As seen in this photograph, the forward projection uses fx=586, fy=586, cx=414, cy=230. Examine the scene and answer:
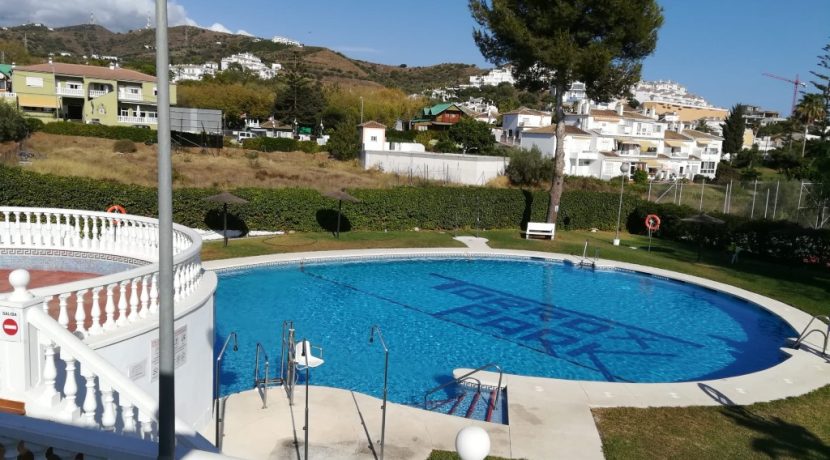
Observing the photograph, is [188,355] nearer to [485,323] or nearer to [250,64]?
[485,323]

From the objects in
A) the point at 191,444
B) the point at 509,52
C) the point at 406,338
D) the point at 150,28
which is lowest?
the point at 406,338

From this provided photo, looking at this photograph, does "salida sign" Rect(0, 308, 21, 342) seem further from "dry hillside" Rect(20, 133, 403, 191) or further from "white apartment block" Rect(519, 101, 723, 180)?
"white apartment block" Rect(519, 101, 723, 180)

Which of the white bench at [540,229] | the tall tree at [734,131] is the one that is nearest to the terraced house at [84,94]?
the white bench at [540,229]

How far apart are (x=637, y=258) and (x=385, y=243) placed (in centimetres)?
1062

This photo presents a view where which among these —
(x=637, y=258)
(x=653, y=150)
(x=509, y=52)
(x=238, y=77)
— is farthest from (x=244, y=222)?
(x=238, y=77)

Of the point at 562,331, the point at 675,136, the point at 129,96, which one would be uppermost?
the point at 129,96

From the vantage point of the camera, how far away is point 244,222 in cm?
2488

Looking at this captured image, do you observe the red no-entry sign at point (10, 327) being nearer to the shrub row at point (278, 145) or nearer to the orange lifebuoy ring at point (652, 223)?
the orange lifebuoy ring at point (652, 223)

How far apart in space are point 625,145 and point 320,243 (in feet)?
163

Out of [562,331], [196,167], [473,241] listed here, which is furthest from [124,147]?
[562,331]

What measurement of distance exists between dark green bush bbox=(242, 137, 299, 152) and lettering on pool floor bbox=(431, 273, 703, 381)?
129 ft

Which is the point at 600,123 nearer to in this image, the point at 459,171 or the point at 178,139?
the point at 459,171

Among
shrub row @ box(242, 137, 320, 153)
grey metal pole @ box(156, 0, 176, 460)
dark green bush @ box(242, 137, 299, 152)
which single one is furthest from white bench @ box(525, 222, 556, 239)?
dark green bush @ box(242, 137, 299, 152)

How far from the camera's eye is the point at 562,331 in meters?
16.2
